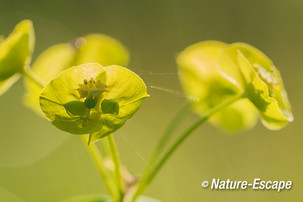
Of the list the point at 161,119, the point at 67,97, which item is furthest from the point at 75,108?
the point at 161,119

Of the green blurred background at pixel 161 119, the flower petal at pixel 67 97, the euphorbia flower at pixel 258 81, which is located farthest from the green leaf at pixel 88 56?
the flower petal at pixel 67 97

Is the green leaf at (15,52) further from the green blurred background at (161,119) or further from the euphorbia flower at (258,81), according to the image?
the euphorbia flower at (258,81)

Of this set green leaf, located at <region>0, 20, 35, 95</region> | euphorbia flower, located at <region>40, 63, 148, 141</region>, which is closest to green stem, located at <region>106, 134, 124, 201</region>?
euphorbia flower, located at <region>40, 63, 148, 141</region>

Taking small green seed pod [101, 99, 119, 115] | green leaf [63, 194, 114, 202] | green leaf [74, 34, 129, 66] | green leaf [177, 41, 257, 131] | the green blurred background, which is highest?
the green blurred background

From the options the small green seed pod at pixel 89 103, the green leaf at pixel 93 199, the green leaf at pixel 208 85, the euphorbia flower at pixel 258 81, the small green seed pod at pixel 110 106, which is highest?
the green leaf at pixel 208 85

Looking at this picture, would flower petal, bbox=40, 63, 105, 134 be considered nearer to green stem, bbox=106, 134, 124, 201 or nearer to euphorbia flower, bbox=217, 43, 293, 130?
green stem, bbox=106, 134, 124, 201

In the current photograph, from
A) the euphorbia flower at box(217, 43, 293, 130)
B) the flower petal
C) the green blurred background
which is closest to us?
the flower petal
